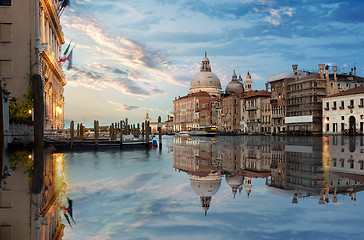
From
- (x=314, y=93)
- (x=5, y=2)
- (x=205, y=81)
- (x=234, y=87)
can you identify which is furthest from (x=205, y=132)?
(x=5, y=2)

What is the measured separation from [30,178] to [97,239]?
192 inches

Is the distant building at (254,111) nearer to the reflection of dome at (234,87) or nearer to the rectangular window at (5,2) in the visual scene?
the reflection of dome at (234,87)

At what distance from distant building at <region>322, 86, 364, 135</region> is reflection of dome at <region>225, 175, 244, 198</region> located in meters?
47.4

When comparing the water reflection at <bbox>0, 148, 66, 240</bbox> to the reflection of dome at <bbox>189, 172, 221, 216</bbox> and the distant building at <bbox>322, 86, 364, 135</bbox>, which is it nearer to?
the reflection of dome at <bbox>189, 172, 221, 216</bbox>

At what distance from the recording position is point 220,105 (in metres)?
96.2

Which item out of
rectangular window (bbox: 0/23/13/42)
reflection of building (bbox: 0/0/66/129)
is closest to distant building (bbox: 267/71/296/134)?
reflection of building (bbox: 0/0/66/129)

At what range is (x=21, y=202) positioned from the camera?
581 cm

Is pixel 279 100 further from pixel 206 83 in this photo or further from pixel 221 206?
pixel 221 206

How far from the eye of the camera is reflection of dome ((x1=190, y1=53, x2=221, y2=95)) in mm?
122125

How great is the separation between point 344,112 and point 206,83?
69575 mm

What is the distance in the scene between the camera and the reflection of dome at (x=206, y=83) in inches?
4808

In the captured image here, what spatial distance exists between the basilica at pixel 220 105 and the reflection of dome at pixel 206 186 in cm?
6745

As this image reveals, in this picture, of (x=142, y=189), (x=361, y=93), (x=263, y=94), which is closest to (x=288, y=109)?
(x=263, y=94)

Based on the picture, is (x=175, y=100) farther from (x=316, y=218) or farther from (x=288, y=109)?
(x=316, y=218)
